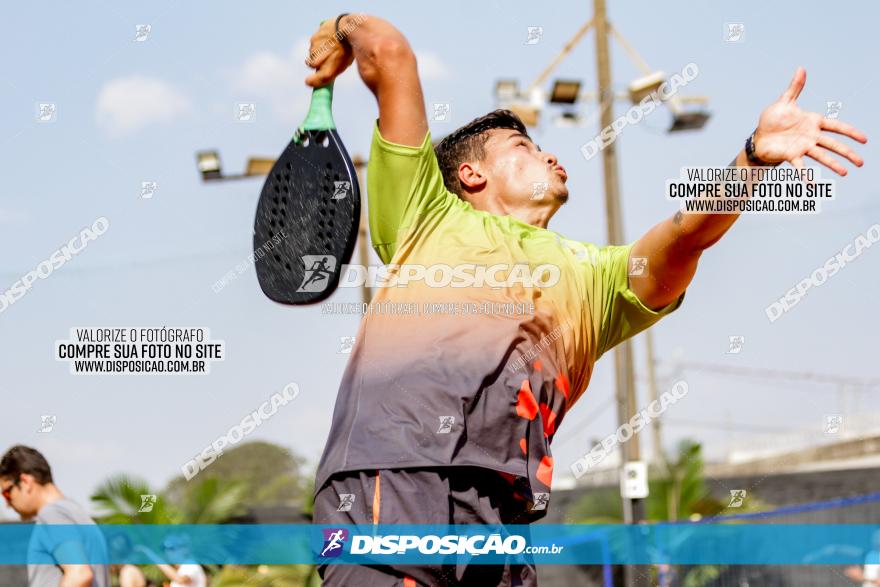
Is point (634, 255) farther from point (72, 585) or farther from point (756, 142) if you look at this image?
point (72, 585)

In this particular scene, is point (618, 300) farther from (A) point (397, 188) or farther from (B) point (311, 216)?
(B) point (311, 216)

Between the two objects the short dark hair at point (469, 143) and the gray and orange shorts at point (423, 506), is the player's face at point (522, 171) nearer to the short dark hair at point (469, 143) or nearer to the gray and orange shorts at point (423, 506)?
the short dark hair at point (469, 143)

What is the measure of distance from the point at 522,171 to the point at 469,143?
277 mm

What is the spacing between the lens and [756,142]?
3.15 meters

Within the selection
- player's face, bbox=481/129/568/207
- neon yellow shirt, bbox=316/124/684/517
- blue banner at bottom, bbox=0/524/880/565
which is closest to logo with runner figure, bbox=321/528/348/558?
blue banner at bottom, bbox=0/524/880/565

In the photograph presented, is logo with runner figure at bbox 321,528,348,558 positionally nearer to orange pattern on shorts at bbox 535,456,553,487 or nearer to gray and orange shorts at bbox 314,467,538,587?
gray and orange shorts at bbox 314,467,538,587

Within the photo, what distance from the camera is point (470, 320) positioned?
2.92m

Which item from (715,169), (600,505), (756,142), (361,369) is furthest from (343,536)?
(600,505)

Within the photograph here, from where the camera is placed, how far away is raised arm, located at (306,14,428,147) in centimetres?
296

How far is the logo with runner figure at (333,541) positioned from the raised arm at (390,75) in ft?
3.62

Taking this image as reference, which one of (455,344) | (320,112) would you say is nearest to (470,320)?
(455,344)

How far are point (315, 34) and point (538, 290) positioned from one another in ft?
3.39

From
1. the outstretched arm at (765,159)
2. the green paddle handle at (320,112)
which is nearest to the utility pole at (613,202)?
the outstretched arm at (765,159)

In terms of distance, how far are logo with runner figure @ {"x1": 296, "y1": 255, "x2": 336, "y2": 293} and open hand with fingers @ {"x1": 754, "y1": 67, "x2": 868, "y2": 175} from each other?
1.35m
